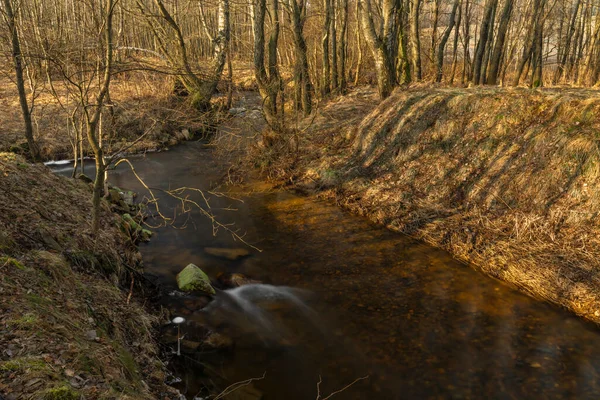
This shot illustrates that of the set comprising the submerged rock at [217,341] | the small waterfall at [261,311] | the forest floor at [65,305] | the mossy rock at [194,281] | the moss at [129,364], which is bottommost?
the small waterfall at [261,311]

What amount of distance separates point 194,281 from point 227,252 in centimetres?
171

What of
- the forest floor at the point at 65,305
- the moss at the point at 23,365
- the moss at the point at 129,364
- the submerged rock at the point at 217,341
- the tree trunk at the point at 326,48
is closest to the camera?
the moss at the point at 23,365

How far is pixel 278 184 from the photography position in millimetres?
12922

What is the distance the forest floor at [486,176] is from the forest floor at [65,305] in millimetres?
5974

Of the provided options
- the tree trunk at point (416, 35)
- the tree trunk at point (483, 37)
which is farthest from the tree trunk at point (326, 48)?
the tree trunk at point (483, 37)

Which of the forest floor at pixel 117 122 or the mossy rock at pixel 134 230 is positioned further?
the forest floor at pixel 117 122

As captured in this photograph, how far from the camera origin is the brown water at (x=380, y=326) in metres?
5.42

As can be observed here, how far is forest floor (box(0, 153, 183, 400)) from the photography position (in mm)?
3428

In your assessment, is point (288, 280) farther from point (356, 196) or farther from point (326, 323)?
point (356, 196)

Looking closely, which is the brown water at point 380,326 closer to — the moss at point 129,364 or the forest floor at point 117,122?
the moss at point 129,364

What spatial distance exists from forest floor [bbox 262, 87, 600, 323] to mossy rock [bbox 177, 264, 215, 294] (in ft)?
14.9

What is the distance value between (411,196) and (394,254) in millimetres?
2278

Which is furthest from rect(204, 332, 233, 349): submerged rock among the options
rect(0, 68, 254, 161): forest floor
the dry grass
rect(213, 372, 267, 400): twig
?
the dry grass

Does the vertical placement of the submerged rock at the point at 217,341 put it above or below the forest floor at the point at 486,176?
below
